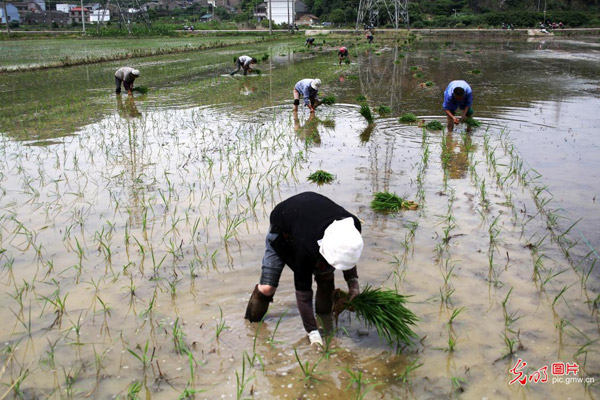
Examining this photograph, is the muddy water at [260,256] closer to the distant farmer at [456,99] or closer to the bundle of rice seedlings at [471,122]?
the bundle of rice seedlings at [471,122]

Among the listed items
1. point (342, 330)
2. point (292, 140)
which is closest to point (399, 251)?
point (342, 330)

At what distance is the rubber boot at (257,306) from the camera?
323 cm

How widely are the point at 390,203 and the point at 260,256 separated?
1499 millimetres

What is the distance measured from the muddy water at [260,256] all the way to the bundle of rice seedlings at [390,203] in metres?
0.13

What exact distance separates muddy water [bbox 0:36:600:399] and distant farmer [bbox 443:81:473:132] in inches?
13.4

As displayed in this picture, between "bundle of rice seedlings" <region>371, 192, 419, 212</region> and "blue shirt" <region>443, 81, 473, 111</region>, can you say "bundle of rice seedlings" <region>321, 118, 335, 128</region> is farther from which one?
"bundle of rice seedlings" <region>371, 192, 419, 212</region>

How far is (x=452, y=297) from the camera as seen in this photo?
3580 millimetres

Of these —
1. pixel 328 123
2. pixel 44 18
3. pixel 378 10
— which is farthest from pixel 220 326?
pixel 44 18

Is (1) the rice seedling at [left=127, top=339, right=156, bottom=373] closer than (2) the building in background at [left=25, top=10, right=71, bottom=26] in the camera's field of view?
Yes

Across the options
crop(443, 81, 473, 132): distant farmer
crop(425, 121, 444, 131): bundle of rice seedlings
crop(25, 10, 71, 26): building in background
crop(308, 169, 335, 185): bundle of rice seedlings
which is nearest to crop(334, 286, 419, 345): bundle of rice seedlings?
crop(308, 169, 335, 185): bundle of rice seedlings

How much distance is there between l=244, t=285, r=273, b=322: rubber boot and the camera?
323cm

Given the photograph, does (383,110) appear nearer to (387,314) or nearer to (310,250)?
(387,314)

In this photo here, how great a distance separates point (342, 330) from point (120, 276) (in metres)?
1.74

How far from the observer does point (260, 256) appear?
14.0ft
